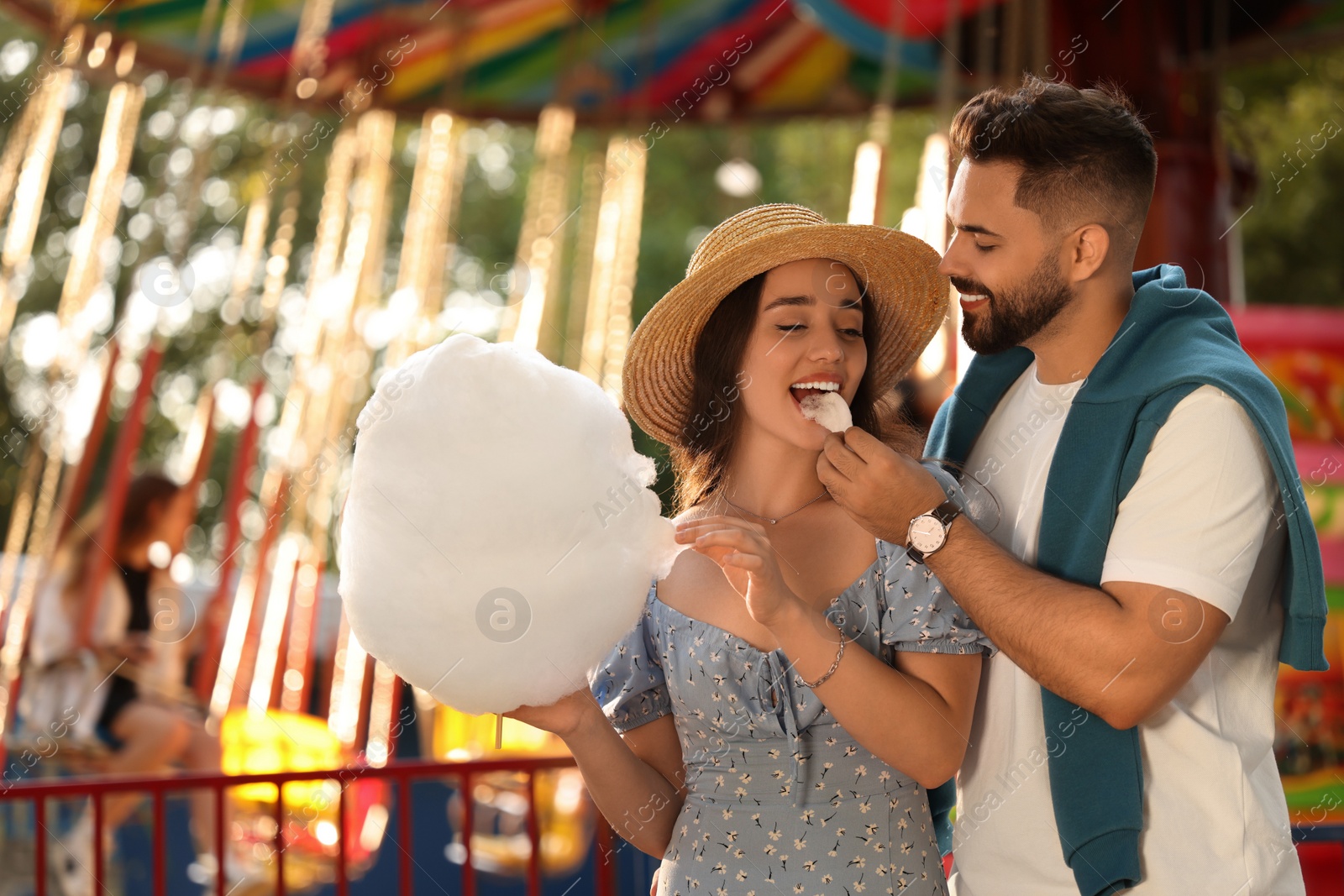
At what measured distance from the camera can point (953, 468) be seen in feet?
6.16

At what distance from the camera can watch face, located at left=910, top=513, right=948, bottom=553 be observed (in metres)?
1.56

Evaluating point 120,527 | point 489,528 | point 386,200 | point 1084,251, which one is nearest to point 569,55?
point 386,200

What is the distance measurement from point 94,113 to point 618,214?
371 inches

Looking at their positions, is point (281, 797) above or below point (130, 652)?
below

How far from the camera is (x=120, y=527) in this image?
4879 mm

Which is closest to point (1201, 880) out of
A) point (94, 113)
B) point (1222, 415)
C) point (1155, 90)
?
point (1222, 415)

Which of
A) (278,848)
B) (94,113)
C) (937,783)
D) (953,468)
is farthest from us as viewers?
(94,113)

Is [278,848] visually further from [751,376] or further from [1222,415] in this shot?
[1222,415]

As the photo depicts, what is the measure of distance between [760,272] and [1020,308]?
408 mm

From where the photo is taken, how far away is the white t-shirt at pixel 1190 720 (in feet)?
4.89

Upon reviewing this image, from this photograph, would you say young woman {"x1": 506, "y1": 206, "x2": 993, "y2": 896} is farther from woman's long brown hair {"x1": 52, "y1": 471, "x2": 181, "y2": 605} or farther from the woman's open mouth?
woman's long brown hair {"x1": 52, "y1": 471, "x2": 181, "y2": 605}

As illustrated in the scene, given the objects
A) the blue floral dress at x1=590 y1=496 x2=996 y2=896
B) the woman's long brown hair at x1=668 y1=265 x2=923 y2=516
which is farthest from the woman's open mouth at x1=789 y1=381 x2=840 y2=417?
the blue floral dress at x1=590 y1=496 x2=996 y2=896

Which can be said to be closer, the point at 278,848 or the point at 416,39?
the point at 278,848

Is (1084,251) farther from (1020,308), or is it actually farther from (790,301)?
(790,301)
